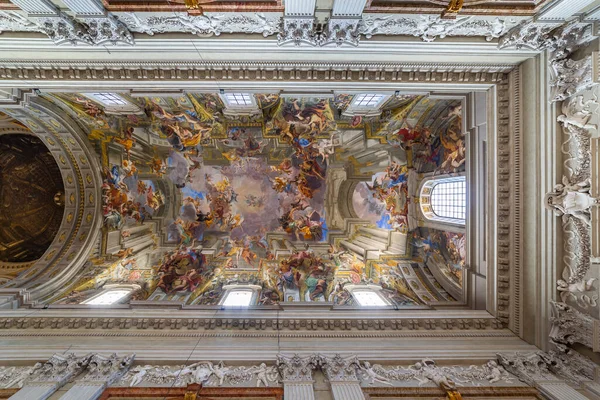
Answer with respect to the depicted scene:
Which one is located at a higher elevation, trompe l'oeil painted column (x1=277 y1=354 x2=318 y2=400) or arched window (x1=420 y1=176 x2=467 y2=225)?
arched window (x1=420 y1=176 x2=467 y2=225)

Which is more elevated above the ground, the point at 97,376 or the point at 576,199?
the point at 576,199

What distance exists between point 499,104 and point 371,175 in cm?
611

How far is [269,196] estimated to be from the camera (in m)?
13.5

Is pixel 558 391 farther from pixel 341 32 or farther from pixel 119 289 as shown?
pixel 119 289

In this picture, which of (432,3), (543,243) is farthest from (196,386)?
(432,3)

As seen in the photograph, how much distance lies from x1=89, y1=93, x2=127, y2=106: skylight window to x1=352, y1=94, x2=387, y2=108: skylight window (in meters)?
8.32

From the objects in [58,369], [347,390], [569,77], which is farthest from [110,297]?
[569,77]

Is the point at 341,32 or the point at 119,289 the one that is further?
the point at 119,289

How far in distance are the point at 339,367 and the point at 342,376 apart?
18 cm

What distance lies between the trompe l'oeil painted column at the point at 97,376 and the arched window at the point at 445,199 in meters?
10.8

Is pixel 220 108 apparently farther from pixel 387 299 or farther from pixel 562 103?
pixel 562 103

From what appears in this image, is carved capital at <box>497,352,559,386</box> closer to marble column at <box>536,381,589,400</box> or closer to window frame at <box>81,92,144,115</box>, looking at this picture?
marble column at <box>536,381,589,400</box>

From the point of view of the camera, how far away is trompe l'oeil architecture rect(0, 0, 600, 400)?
559cm

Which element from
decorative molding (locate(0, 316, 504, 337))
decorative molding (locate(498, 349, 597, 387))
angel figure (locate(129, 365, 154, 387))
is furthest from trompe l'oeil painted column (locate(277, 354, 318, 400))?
decorative molding (locate(498, 349, 597, 387))
